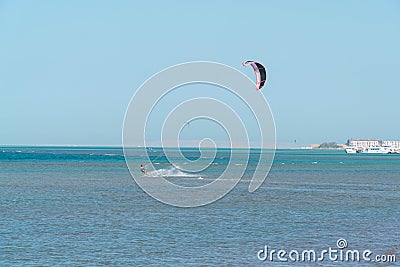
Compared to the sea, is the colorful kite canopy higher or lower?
higher

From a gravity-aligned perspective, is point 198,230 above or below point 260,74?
below

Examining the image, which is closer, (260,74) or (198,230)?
(198,230)

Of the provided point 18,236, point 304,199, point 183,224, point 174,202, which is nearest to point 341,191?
point 304,199

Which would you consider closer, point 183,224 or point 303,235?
point 303,235

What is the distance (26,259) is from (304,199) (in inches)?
956

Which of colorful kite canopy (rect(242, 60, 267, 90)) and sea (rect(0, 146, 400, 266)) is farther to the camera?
colorful kite canopy (rect(242, 60, 267, 90))

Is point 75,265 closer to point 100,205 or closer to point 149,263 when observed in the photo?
point 149,263

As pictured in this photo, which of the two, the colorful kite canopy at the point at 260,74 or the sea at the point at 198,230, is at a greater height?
the colorful kite canopy at the point at 260,74

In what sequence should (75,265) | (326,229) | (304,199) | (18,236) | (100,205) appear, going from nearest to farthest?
1. (75,265)
2. (18,236)
3. (326,229)
4. (100,205)
5. (304,199)

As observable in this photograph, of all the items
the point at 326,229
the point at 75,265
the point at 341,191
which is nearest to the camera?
the point at 75,265

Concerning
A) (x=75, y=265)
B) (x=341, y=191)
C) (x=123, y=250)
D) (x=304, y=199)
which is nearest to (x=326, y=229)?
(x=123, y=250)

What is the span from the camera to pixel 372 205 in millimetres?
40594

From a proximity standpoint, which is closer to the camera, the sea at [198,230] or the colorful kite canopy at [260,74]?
the sea at [198,230]

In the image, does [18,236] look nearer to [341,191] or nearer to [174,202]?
[174,202]
